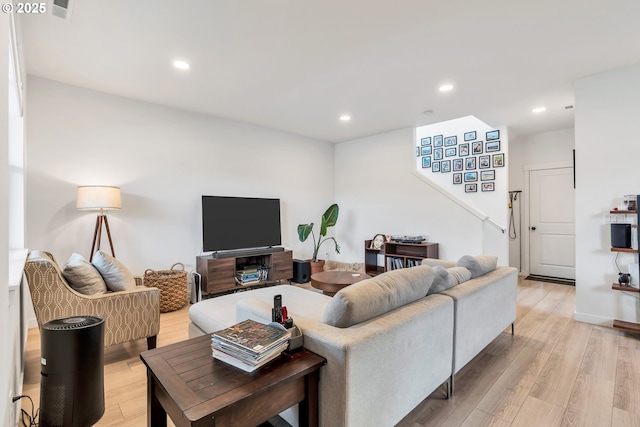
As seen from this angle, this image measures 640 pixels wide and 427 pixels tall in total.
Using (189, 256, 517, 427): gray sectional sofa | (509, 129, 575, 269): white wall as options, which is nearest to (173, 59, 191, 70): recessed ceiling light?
(189, 256, 517, 427): gray sectional sofa

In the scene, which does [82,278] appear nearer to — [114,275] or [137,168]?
[114,275]

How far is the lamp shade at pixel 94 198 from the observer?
3.11 m

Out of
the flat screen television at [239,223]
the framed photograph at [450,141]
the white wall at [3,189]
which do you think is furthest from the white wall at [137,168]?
the framed photograph at [450,141]

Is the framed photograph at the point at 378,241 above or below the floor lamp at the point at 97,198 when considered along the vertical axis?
below

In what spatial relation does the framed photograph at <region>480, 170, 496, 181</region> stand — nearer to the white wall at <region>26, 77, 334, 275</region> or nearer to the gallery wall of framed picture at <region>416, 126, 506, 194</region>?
the gallery wall of framed picture at <region>416, 126, 506, 194</region>

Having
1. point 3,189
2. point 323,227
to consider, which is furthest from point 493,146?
point 3,189

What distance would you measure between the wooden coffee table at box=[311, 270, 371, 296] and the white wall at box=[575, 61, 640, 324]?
7.73 ft

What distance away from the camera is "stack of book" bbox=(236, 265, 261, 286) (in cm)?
434

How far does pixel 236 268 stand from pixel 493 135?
178 inches

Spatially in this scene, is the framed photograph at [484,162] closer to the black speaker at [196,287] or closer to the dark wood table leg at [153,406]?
the black speaker at [196,287]

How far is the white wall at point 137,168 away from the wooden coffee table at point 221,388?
2.85 meters

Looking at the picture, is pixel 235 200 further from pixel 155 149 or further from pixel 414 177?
pixel 414 177

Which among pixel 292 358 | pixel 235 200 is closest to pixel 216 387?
pixel 292 358

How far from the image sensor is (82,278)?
230cm
